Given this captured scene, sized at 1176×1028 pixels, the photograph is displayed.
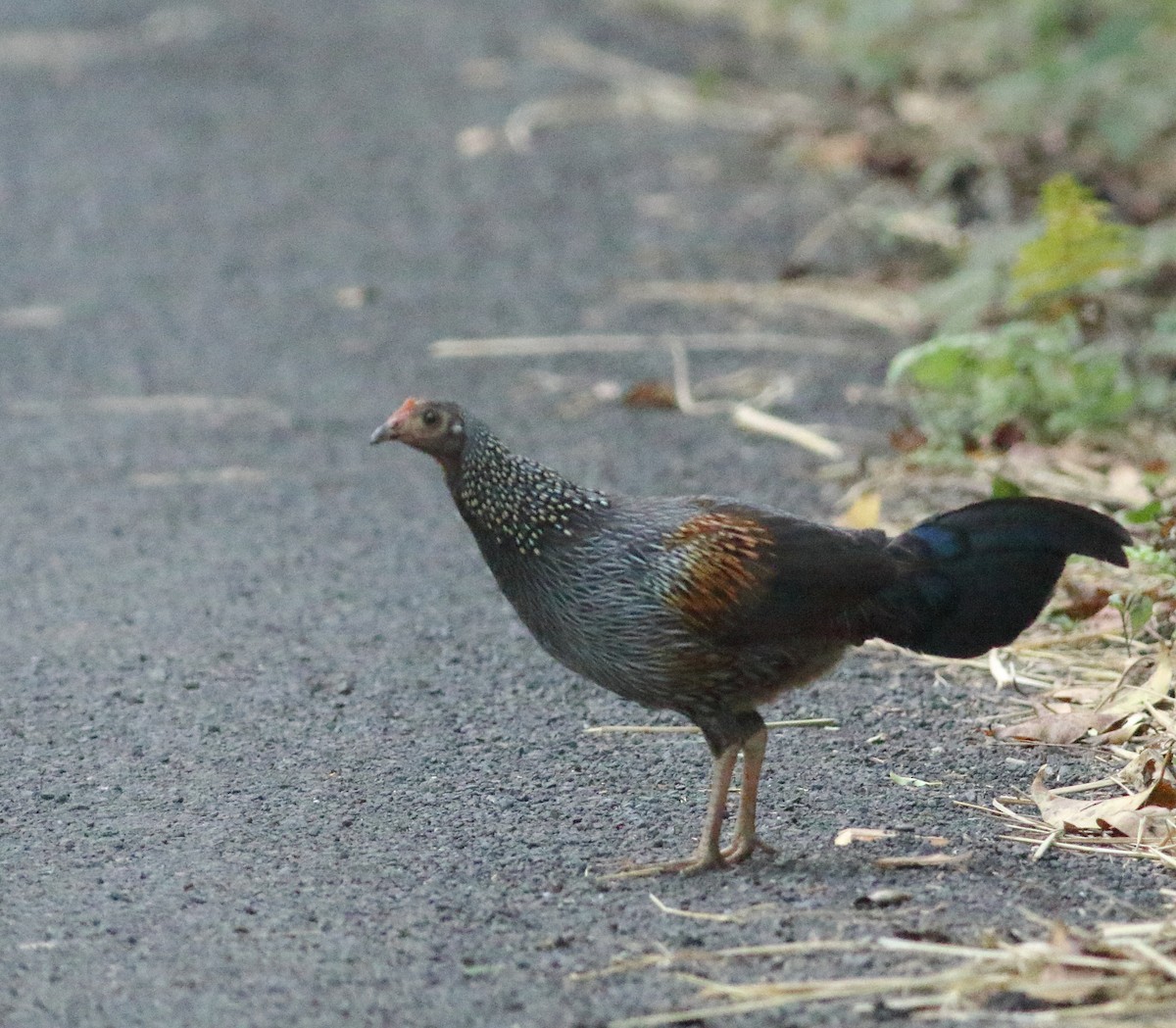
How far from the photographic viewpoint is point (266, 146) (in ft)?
40.9

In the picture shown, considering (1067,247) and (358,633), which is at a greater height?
(1067,247)

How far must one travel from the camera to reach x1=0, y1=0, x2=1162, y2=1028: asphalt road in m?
3.74

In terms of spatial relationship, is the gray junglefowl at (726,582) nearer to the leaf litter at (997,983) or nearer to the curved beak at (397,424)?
the curved beak at (397,424)

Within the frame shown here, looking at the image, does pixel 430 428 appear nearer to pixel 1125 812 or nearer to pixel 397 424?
pixel 397 424

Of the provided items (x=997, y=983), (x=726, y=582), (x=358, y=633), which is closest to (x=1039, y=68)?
(x=358, y=633)

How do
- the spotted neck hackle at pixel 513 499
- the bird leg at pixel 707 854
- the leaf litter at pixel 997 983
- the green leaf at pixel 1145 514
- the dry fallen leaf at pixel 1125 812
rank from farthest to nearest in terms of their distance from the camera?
the green leaf at pixel 1145 514 → the spotted neck hackle at pixel 513 499 → the dry fallen leaf at pixel 1125 812 → the bird leg at pixel 707 854 → the leaf litter at pixel 997 983

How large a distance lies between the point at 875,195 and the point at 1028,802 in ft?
21.7

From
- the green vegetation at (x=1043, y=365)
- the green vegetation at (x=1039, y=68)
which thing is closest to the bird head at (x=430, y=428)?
the green vegetation at (x=1043, y=365)

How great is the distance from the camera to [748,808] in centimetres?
417

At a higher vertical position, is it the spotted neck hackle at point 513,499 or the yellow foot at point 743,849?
the spotted neck hackle at point 513,499

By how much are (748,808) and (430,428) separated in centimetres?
113

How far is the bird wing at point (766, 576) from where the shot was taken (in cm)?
414

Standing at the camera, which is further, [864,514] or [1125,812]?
[864,514]

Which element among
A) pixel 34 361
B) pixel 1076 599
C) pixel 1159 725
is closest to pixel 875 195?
pixel 34 361
